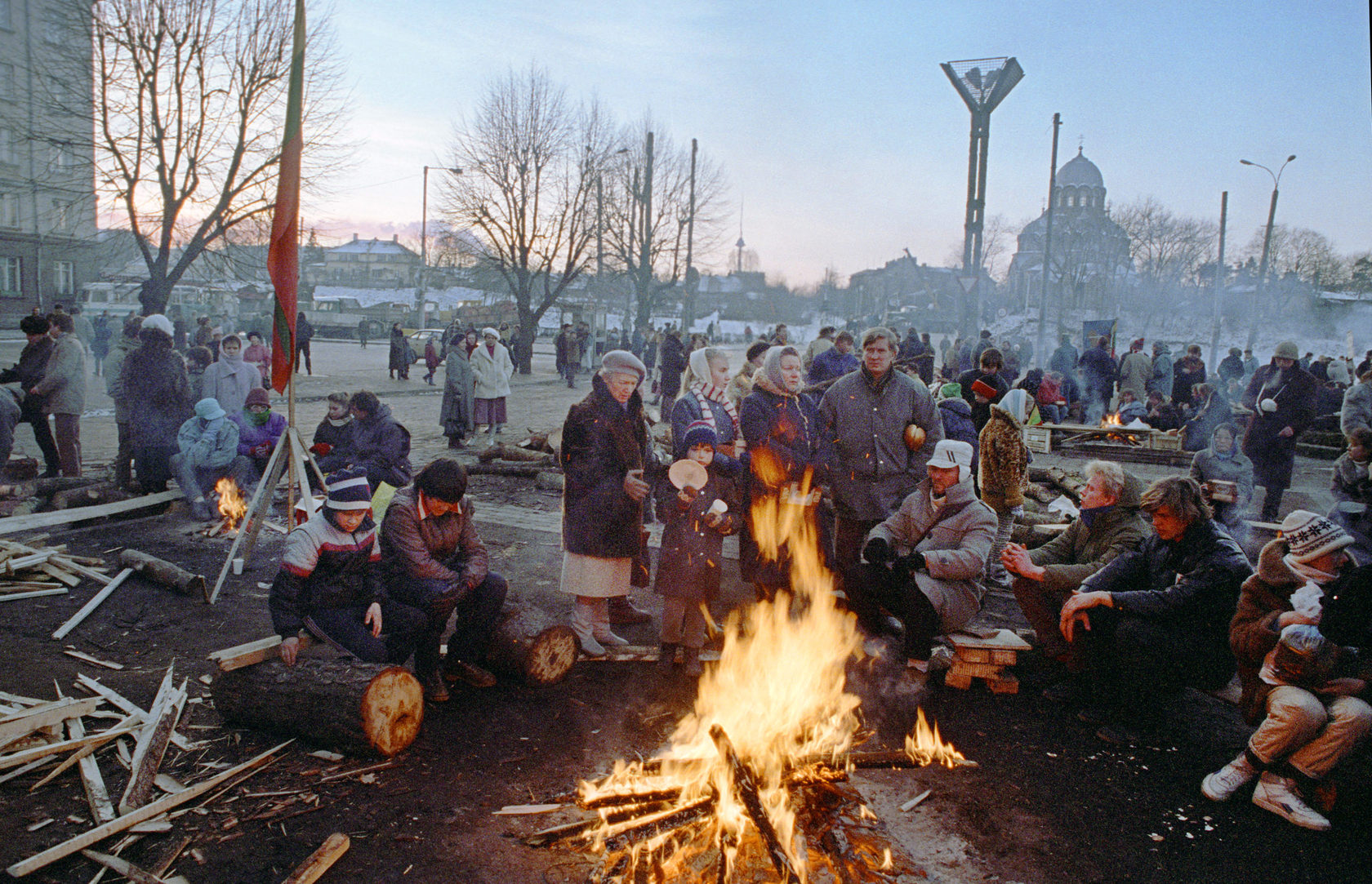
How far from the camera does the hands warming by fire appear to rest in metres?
4.42

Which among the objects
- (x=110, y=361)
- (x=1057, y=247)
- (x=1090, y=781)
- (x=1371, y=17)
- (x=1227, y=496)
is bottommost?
(x=1090, y=781)

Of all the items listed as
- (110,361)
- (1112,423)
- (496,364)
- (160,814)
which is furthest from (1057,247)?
(160,814)

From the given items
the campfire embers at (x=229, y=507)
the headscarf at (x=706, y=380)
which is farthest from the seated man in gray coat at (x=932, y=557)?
the campfire embers at (x=229, y=507)

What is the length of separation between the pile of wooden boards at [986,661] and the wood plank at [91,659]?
15.9 feet

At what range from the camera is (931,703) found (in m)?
4.64

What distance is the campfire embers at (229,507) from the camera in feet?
25.3

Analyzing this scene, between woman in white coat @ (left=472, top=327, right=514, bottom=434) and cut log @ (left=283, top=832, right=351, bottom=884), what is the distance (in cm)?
1028

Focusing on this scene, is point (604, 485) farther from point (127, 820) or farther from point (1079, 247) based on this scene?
point (1079, 247)

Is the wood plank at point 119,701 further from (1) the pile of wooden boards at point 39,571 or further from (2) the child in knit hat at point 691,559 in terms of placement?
(2) the child in knit hat at point 691,559

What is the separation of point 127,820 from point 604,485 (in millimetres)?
2758

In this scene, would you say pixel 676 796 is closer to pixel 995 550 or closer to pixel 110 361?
pixel 995 550

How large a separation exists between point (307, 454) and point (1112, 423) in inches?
529

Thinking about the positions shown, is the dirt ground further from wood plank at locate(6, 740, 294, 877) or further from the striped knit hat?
the striped knit hat

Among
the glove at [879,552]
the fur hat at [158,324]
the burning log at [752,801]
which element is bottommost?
the burning log at [752,801]
